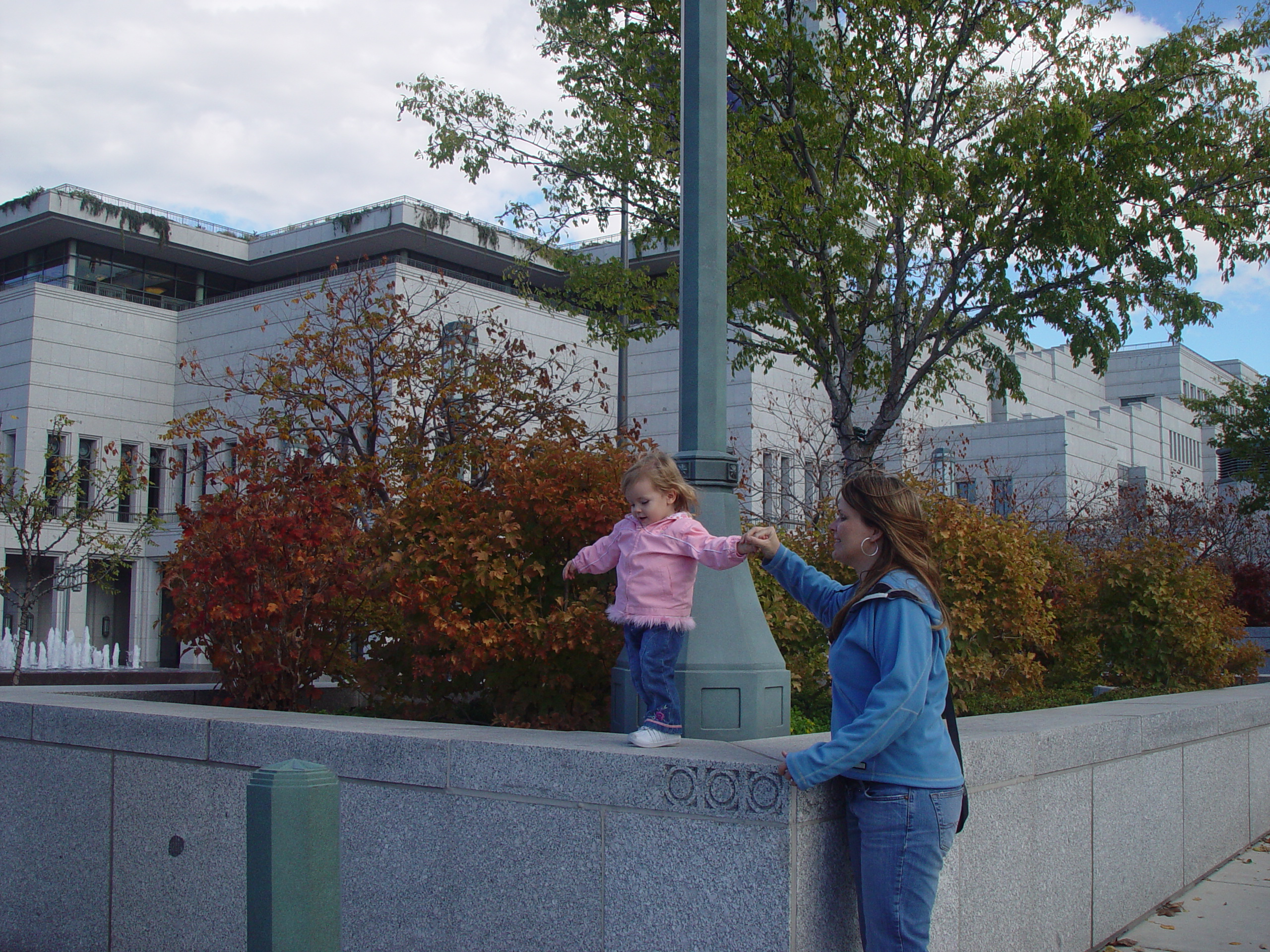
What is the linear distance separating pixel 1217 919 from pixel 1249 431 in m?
28.5

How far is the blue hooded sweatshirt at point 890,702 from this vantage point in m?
3.10

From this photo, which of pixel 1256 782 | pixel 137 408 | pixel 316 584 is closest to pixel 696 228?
pixel 316 584

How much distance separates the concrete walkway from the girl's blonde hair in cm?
318

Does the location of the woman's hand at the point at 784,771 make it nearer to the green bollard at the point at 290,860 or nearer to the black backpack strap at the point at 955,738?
the black backpack strap at the point at 955,738

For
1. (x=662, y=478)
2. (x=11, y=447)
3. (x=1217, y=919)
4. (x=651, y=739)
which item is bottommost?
(x=1217, y=919)

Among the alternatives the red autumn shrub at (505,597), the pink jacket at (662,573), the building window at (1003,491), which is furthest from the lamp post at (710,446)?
the building window at (1003,491)

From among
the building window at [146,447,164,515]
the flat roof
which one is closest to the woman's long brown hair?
the flat roof

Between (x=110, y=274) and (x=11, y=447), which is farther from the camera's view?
(x=110, y=274)

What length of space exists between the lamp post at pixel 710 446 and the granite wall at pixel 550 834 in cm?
92

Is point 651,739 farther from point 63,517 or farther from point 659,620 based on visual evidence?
point 63,517

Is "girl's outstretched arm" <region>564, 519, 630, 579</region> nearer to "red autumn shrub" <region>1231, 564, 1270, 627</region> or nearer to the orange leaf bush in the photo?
the orange leaf bush

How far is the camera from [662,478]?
4.89 metres

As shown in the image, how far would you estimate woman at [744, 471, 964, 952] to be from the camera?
3119 millimetres

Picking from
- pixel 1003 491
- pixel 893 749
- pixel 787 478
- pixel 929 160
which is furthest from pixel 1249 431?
pixel 893 749
